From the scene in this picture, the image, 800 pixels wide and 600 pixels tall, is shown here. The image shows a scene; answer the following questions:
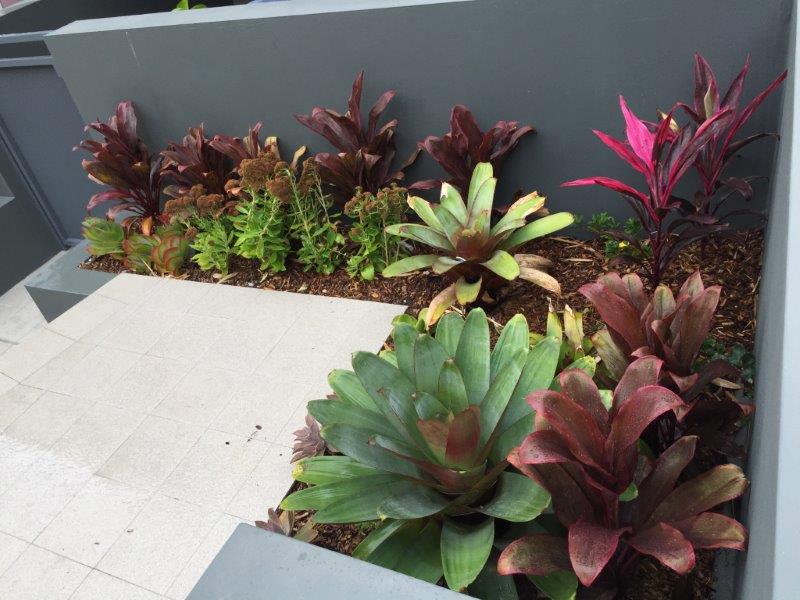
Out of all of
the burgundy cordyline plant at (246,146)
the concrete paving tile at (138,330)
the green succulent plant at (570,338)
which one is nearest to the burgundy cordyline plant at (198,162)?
the burgundy cordyline plant at (246,146)

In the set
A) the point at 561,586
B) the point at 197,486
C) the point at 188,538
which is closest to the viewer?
the point at 561,586

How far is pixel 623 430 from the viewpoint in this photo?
1163mm

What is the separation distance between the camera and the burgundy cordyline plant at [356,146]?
117 inches

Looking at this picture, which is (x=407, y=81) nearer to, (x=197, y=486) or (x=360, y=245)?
(x=360, y=245)

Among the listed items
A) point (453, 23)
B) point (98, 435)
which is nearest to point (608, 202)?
point (453, 23)

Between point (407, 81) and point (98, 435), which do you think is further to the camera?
point (407, 81)

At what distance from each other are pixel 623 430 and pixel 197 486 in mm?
1730

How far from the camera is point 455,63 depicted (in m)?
2.76

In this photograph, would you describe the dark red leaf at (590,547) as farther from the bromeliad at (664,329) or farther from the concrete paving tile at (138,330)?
the concrete paving tile at (138,330)

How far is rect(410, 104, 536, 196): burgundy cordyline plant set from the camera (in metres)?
2.70

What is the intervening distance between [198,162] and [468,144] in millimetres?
1695

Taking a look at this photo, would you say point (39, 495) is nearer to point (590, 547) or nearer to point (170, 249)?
point (170, 249)

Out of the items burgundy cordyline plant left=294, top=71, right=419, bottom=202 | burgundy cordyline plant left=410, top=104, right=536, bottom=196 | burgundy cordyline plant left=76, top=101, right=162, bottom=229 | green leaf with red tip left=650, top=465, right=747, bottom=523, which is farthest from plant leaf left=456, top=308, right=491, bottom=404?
burgundy cordyline plant left=76, top=101, right=162, bottom=229

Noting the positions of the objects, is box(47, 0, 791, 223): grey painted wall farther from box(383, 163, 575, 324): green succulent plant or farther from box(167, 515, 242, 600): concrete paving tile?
box(167, 515, 242, 600): concrete paving tile
